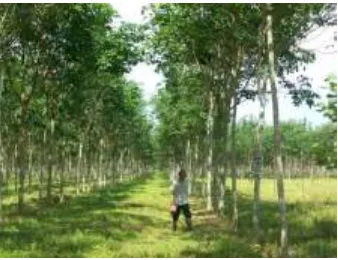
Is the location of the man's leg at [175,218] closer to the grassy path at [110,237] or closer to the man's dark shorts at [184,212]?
the man's dark shorts at [184,212]

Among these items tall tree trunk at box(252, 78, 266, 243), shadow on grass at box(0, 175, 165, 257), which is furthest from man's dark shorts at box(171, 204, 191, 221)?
tall tree trunk at box(252, 78, 266, 243)

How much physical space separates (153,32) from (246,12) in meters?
8.99

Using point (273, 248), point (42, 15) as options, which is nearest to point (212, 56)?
point (42, 15)

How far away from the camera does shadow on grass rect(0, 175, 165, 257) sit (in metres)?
17.0

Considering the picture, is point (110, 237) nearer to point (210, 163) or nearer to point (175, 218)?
point (175, 218)

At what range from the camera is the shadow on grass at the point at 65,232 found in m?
17.0

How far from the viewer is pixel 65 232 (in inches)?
819

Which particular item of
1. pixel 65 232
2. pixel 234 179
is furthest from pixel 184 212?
pixel 65 232

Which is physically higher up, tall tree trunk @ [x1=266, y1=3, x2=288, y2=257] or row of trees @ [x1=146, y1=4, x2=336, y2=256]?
row of trees @ [x1=146, y1=4, x2=336, y2=256]

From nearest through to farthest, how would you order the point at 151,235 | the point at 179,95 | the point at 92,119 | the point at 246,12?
1. the point at 151,235
2. the point at 246,12
3. the point at 179,95
4. the point at 92,119

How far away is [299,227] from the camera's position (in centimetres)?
2286

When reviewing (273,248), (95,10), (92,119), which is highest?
(95,10)

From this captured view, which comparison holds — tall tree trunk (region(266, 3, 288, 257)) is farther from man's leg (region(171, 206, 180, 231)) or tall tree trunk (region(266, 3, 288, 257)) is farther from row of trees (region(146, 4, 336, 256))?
man's leg (region(171, 206, 180, 231))

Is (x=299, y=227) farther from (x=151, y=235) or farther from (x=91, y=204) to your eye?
(x=91, y=204)
